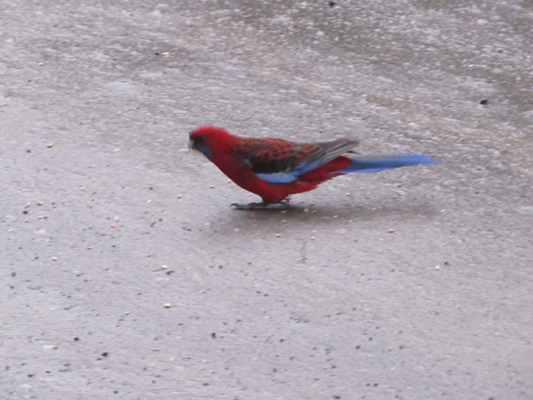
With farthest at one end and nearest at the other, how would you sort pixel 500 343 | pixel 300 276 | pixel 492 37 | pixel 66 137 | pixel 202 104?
1. pixel 492 37
2. pixel 202 104
3. pixel 66 137
4. pixel 300 276
5. pixel 500 343

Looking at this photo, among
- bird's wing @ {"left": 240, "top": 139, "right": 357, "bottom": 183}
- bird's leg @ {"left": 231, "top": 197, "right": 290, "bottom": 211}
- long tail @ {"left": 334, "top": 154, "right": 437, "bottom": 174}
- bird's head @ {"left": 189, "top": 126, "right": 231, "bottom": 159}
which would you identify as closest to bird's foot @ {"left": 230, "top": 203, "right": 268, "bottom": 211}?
bird's leg @ {"left": 231, "top": 197, "right": 290, "bottom": 211}

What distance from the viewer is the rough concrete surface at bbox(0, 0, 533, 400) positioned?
112 inches

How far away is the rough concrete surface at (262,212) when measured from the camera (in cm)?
285

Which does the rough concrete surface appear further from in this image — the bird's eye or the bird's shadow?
the bird's eye

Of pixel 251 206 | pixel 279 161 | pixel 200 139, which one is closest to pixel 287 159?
pixel 279 161

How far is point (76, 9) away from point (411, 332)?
4.28m

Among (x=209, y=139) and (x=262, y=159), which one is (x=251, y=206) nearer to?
(x=262, y=159)

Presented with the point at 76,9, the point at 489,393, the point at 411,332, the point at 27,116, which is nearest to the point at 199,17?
the point at 76,9

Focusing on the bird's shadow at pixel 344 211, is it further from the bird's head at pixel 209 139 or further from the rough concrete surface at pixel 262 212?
the bird's head at pixel 209 139

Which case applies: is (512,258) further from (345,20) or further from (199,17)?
(199,17)

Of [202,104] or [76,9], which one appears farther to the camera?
[76,9]

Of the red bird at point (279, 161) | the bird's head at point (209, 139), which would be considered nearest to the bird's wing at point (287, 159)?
the red bird at point (279, 161)

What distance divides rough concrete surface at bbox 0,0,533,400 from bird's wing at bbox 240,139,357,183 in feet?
0.81

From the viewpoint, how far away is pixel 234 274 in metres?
3.41
